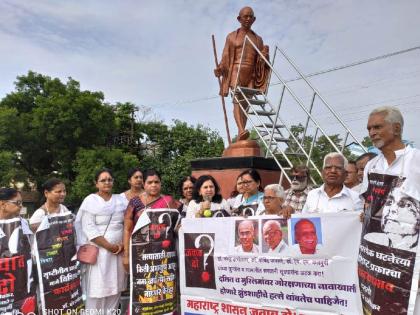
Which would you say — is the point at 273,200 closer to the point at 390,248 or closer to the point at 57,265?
the point at 390,248

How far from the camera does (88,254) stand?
416cm

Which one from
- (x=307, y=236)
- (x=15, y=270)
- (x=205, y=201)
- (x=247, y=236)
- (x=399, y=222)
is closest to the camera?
(x=399, y=222)

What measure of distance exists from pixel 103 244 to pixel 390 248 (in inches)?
108

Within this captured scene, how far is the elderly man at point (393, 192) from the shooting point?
246 cm

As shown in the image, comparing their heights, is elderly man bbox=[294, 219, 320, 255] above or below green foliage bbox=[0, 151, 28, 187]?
below

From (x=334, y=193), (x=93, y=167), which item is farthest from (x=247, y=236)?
(x=93, y=167)

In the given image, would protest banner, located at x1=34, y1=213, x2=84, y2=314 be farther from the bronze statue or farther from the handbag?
the bronze statue

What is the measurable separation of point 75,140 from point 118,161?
333 centimetres

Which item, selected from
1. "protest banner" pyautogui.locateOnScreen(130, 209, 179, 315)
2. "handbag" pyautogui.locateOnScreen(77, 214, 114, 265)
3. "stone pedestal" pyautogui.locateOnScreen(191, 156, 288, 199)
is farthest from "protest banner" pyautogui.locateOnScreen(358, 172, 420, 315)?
"stone pedestal" pyautogui.locateOnScreen(191, 156, 288, 199)

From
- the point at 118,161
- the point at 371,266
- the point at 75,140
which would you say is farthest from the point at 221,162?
the point at 75,140

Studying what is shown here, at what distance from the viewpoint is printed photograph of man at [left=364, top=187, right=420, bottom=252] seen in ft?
8.00

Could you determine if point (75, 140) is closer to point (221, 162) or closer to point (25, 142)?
point (25, 142)

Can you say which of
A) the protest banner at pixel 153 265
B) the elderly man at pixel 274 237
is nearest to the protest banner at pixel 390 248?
the elderly man at pixel 274 237

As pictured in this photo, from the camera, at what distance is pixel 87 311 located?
13.7 ft
